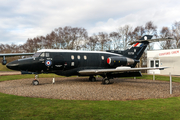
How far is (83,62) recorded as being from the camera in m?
15.4

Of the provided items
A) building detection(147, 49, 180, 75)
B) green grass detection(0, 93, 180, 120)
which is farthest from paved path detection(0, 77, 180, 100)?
building detection(147, 49, 180, 75)

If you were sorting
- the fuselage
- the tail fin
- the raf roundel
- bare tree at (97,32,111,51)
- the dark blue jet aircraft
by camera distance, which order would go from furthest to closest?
bare tree at (97,32,111,51) < the tail fin < the raf roundel < the dark blue jet aircraft < the fuselage

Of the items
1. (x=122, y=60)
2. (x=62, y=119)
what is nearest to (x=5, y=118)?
(x=62, y=119)

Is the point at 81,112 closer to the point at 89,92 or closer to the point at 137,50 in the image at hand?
the point at 89,92

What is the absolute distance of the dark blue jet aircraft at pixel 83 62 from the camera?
13.4 meters

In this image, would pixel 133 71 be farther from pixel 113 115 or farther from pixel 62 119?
pixel 62 119

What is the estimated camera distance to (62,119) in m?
5.09

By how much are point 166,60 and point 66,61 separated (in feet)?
67.2

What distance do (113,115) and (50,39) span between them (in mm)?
50372

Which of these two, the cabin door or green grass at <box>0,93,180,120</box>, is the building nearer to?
the cabin door

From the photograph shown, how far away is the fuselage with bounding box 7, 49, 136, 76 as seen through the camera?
13.3 metres

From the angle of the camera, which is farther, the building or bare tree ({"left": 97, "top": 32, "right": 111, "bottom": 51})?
bare tree ({"left": 97, "top": 32, "right": 111, "bottom": 51})

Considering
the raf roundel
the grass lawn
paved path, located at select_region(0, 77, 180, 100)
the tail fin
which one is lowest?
paved path, located at select_region(0, 77, 180, 100)

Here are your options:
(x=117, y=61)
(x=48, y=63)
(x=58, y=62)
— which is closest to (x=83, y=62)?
(x=58, y=62)
